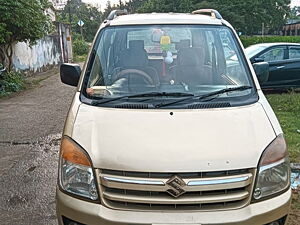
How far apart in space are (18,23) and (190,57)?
8833mm

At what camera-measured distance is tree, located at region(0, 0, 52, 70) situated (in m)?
10.3

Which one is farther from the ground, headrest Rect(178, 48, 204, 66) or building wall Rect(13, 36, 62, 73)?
headrest Rect(178, 48, 204, 66)

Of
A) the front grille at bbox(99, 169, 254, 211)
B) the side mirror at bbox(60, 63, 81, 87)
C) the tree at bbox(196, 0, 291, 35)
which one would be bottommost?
the front grille at bbox(99, 169, 254, 211)

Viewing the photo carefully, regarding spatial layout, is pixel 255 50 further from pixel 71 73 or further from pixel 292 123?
pixel 71 73

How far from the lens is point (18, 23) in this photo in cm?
1058

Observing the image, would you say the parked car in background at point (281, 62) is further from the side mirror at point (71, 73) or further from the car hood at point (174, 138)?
the car hood at point (174, 138)

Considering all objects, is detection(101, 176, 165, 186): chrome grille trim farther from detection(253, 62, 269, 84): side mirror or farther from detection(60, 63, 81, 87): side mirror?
detection(253, 62, 269, 84): side mirror

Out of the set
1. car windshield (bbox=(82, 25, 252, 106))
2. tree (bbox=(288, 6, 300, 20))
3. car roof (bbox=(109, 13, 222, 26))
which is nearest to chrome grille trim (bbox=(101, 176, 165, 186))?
car windshield (bbox=(82, 25, 252, 106))

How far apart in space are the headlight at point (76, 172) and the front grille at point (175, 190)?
0.10 m

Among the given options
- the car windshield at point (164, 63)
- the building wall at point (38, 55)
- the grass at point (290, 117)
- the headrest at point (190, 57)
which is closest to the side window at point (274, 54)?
the grass at point (290, 117)

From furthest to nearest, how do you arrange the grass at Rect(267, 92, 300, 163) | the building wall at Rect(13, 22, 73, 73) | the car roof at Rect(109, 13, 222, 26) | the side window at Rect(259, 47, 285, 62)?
the building wall at Rect(13, 22, 73, 73)
the side window at Rect(259, 47, 285, 62)
the grass at Rect(267, 92, 300, 163)
the car roof at Rect(109, 13, 222, 26)

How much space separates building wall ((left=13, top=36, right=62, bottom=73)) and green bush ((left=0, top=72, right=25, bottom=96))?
6.20 ft

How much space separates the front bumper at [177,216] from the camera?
2.15m

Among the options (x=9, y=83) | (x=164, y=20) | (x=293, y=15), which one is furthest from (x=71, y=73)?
(x=293, y=15)
